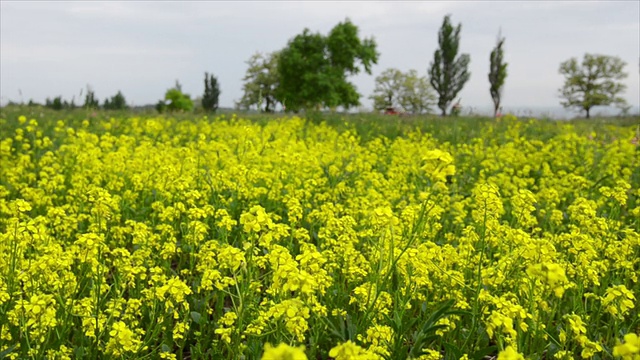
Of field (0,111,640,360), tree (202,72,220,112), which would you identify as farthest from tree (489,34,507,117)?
field (0,111,640,360)

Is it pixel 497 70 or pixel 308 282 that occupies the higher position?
pixel 497 70

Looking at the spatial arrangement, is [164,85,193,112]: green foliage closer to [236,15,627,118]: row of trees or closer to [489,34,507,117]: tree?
[236,15,627,118]: row of trees

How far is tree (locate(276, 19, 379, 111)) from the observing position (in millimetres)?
38753

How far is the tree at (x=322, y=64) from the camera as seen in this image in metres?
38.8

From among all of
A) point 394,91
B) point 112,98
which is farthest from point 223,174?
point 394,91

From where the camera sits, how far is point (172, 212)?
3641 millimetres

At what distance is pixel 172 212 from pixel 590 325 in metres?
2.71

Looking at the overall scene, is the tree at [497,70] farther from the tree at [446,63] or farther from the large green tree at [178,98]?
the large green tree at [178,98]

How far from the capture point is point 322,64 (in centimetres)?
4022

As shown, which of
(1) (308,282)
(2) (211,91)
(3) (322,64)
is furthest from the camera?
(2) (211,91)

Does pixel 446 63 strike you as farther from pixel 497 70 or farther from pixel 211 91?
pixel 211 91

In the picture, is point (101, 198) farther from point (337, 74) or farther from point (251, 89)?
point (251, 89)

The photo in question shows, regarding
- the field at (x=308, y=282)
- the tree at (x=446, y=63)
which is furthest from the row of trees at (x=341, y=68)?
the field at (x=308, y=282)

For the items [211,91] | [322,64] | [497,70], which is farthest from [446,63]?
[211,91]
